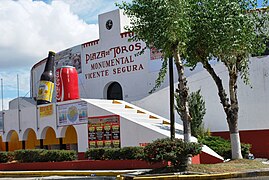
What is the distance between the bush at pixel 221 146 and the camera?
→ 21.3 metres

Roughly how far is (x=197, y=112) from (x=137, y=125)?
4.13 meters

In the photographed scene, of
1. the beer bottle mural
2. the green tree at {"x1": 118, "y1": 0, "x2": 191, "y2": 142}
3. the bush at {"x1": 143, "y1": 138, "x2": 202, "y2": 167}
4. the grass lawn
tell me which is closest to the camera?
the bush at {"x1": 143, "y1": 138, "x2": 202, "y2": 167}

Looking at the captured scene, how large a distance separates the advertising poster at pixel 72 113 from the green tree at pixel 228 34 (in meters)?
9.26

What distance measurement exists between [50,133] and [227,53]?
55.9 feet

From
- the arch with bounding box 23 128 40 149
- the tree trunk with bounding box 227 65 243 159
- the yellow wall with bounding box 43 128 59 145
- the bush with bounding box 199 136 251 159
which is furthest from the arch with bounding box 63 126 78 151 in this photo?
the tree trunk with bounding box 227 65 243 159

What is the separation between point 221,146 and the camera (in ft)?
75.9

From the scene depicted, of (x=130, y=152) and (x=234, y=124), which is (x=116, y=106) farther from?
(x=234, y=124)

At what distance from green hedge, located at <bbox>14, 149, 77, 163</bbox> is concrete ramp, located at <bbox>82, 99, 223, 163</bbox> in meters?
3.01

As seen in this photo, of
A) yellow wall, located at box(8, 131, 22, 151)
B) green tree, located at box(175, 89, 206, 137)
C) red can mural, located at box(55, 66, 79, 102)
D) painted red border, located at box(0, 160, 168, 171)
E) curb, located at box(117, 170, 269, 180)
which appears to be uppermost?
red can mural, located at box(55, 66, 79, 102)

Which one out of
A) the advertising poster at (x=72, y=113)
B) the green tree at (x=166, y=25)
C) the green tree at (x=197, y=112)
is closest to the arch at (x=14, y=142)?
the advertising poster at (x=72, y=113)

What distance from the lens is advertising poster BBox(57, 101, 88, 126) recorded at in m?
26.1

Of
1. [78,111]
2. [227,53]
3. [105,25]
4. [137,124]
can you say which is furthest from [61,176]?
[105,25]

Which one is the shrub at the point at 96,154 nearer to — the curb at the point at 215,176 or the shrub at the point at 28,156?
the shrub at the point at 28,156

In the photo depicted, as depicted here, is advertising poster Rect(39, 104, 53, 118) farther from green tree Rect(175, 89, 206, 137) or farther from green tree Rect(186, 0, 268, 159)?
green tree Rect(186, 0, 268, 159)
